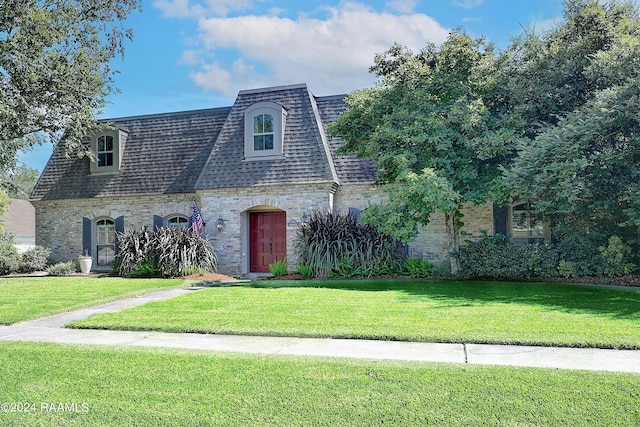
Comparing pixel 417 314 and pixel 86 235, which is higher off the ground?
pixel 86 235

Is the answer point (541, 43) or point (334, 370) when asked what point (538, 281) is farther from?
point (334, 370)

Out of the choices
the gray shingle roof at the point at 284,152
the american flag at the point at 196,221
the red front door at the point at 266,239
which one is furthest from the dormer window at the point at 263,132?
the american flag at the point at 196,221

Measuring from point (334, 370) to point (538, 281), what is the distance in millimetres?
9610

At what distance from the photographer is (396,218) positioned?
500 inches

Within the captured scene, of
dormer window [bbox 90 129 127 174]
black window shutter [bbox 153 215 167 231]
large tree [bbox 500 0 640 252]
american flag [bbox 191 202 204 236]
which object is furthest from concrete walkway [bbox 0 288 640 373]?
dormer window [bbox 90 129 127 174]

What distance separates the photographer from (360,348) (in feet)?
18.9

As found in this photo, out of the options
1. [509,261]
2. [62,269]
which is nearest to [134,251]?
[62,269]

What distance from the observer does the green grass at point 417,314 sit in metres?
6.22

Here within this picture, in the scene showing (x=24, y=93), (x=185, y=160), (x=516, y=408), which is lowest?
(x=516, y=408)

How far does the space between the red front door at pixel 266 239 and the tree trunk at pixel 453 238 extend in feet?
18.9

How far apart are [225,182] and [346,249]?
5197 millimetres

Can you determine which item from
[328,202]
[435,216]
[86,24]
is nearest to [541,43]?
[435,216]

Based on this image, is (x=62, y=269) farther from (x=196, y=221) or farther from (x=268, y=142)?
(x=268, y=142)

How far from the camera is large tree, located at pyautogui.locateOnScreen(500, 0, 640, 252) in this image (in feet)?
35.9
